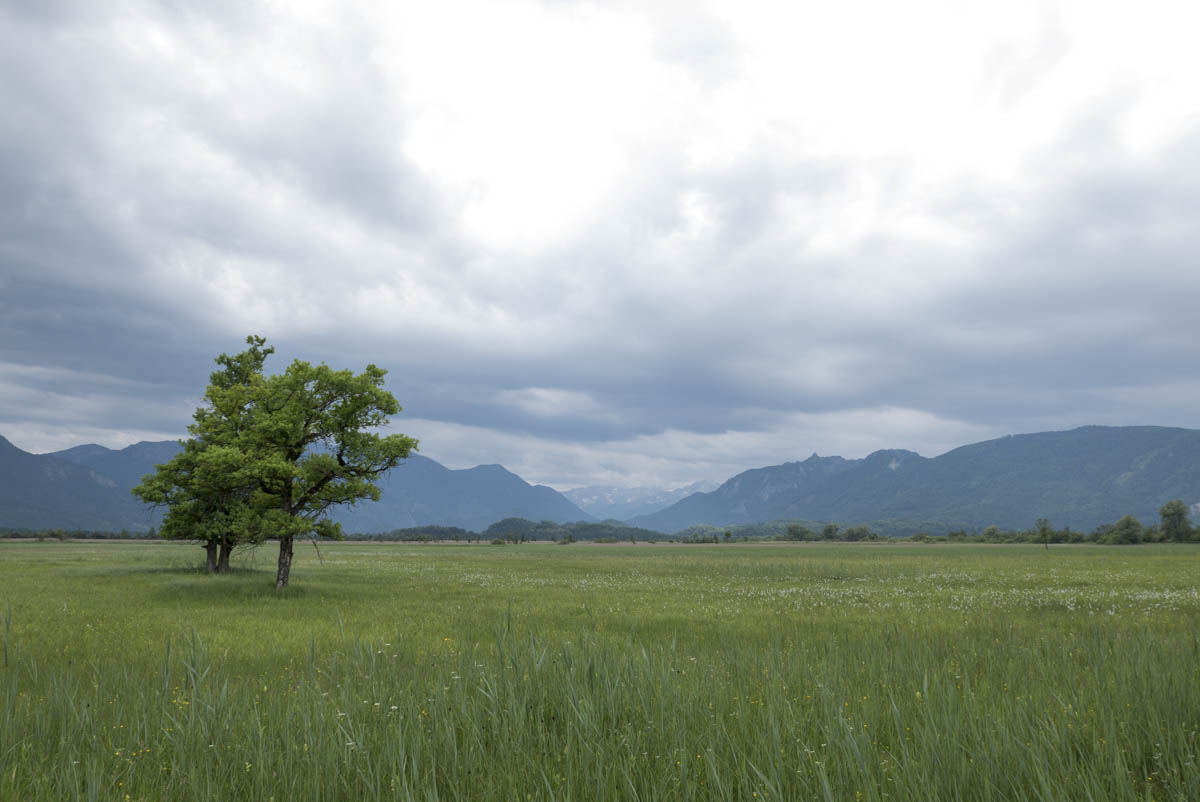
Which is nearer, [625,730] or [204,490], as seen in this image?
[625,730]

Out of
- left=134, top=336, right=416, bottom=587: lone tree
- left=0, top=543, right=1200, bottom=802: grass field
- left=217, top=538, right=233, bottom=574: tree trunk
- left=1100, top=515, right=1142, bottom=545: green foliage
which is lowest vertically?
left=1100, top=515, right=1142, bottom=545: green foliage

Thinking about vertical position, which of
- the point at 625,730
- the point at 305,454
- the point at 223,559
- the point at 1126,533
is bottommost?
the point at 1126,533

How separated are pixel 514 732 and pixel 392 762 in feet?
4.65

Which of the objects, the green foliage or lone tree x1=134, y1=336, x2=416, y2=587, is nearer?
lone tree x1=134, y1=336, x2=416, y2=587

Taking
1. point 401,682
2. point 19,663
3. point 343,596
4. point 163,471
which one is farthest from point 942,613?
point 163,471

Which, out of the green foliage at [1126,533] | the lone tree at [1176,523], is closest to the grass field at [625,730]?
the green foliage at [1126,533]

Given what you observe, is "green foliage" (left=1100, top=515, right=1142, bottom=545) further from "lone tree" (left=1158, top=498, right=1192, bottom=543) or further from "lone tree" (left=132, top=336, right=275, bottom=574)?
"lone tree" (left=132, top=336, right=275, bottom=574)

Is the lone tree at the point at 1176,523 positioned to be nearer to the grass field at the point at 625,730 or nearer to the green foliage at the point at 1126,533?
the green foliage at the point at 1126,533

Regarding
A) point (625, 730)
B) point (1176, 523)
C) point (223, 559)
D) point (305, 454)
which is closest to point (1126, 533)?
point (1176, 523)

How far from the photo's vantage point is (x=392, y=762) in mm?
4215

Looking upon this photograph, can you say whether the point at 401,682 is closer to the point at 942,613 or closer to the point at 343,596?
the point at 942,613

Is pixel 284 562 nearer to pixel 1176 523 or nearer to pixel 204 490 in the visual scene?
pixel 204 490

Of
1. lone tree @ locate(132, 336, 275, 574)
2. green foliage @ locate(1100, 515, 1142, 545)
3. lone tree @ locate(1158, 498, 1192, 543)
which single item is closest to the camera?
lone tree @ locate(132, 336, 275, 574)

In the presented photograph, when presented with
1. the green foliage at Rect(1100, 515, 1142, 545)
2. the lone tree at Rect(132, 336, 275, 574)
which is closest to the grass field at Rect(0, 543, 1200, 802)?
the lone tree at Rect(132, 336, 275, 574)
